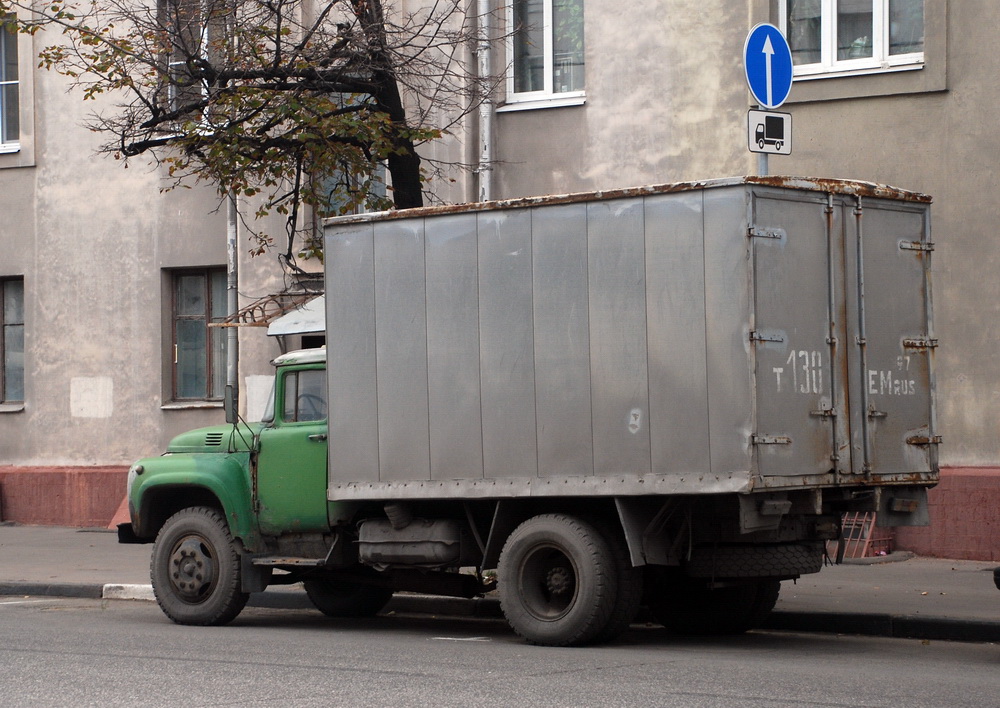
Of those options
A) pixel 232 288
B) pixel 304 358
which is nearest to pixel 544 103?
pixel 232 288

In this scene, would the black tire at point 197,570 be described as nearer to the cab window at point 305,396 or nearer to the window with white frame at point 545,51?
the cab window at point 305,396

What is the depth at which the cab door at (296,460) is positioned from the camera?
11.4 m

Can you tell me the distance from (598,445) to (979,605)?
3574 millimetres

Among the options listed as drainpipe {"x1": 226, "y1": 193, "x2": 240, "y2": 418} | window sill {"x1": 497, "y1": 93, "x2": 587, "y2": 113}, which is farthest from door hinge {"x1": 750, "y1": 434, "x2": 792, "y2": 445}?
drainpipe {"x1": 226, "y1": 193, "x2": 240, "y2": 418}

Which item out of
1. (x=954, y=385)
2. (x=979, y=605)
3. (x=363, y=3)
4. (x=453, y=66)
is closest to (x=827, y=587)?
(x=979, y=605)

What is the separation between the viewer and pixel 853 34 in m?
16.1

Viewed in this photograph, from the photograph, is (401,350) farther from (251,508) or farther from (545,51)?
(545,51)

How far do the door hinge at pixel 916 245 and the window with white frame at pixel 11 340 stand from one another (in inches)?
588

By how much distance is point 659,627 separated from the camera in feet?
39.2

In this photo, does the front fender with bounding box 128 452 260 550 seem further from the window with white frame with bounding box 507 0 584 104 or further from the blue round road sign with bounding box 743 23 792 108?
the window with white frame with bounding box 507 0 584 104

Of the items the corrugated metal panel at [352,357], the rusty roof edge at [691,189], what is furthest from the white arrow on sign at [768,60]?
the corrugated metal panel at [352,357]

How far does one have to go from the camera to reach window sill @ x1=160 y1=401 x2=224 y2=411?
2041 centimetres

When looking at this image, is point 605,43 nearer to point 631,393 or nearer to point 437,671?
point 631,393

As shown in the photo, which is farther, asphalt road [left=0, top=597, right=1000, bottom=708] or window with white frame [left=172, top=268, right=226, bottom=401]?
window with white frame [left=172, top=268, right=226, bottom=401]
